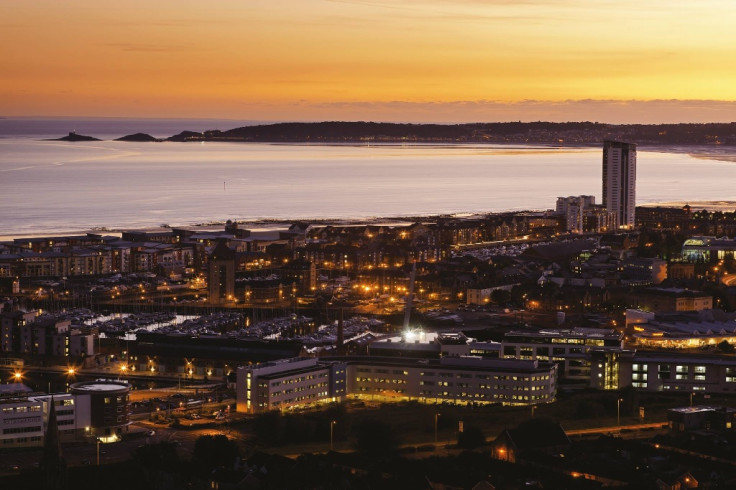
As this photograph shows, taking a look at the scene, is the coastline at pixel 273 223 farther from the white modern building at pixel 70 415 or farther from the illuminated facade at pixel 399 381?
the white modern building at pixel 70 415

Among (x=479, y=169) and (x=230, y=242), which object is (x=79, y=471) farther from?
(x=479, y=169)

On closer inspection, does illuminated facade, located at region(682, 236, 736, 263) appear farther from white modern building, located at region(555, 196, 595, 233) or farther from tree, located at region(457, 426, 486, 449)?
tree, located at region(457, 426, 486, 449)

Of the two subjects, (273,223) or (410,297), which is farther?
(273,223)

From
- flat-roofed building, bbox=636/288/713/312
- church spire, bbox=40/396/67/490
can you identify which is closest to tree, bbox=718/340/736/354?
flat-roofed building, bbox=636/288/713/312

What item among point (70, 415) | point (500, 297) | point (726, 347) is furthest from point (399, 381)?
point (500, 297)

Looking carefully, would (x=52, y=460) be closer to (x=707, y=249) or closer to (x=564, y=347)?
(x=564, y=347)

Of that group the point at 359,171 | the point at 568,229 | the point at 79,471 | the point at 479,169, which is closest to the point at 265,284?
the point at 79,471
